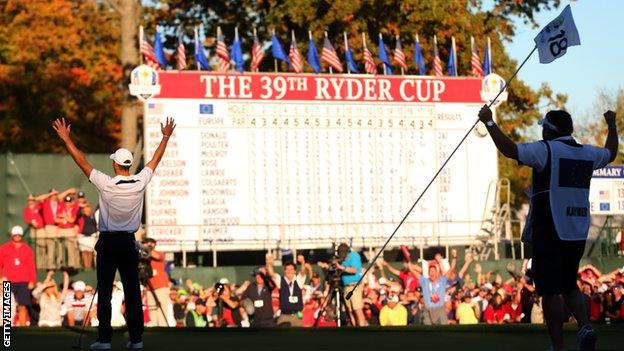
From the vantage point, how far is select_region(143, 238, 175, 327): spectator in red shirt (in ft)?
84.8

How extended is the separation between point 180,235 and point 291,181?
2.53 metres

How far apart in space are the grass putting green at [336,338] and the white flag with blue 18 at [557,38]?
2.57m

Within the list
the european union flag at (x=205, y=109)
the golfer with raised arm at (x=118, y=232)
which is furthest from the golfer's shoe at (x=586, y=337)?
the european union flag at (x=205, y=109)

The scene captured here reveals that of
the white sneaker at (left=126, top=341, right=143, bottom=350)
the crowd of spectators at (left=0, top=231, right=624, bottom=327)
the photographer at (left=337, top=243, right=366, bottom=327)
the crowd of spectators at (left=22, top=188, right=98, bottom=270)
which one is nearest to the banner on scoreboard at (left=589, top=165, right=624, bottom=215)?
the crowd of spectators at (left=0, top=231, right=624, bottom=327)

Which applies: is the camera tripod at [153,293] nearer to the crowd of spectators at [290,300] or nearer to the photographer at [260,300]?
the crowd of spectators at [290,300]

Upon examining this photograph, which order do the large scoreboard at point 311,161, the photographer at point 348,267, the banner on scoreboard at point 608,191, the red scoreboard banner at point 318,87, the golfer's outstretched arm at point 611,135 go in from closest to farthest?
the golfer's outstretched arm at point 611,135
the photographer at point 348,267
the large scoreboard at point 311,161
the red scoreboard banner at point 318,87
the banner on scoreboard at point 608,191

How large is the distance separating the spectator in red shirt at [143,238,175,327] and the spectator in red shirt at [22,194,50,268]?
389 centimetres

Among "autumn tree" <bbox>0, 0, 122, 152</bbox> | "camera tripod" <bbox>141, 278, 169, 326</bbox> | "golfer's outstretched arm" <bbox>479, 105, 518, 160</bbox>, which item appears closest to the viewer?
"golfer's outstretched arm" <bbox>479, 105, 518, 160</bbox>

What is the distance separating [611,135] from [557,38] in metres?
1.86

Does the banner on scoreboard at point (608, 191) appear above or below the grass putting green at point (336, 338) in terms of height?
above

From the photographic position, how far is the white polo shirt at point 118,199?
1366 centimetres

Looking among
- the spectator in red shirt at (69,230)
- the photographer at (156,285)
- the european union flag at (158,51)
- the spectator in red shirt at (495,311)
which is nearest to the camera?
the photographer at (156,285)

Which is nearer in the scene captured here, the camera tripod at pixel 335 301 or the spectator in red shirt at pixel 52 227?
the camera tripod at pixel 335 301

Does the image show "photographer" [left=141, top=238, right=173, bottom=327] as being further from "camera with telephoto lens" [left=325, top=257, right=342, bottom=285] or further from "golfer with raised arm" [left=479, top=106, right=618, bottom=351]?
"golfer with raised arm" [left=479, top=106, right=618, bottom=351]
